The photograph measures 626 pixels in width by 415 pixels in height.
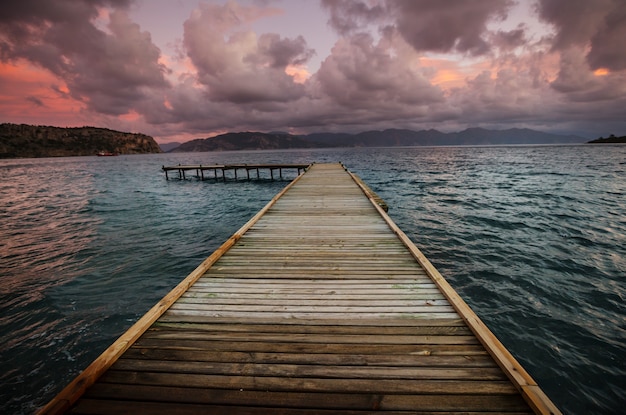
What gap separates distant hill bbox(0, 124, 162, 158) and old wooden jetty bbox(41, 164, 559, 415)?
20804 centimetres

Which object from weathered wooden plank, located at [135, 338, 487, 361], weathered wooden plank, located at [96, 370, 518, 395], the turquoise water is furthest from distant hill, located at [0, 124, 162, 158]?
weathered wooden plank, located at [96, 370, 518, 395]

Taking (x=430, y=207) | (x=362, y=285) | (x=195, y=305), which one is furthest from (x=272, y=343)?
(x=430, y=207)

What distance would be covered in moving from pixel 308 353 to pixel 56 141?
22411 cm

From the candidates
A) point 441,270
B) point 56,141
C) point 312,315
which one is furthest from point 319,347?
point 56,141

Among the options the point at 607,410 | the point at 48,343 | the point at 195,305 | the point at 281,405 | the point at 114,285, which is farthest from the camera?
the point at 114,285

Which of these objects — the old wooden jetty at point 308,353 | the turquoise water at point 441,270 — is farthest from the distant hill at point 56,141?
the old wooden jetty at point 308,353

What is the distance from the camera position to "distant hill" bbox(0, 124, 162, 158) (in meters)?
146

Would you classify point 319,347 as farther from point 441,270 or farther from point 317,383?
point 441,270

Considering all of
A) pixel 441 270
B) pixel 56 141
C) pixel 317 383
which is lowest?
pixel 441 270

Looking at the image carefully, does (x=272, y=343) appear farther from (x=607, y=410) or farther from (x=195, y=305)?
(x=607, y=410)

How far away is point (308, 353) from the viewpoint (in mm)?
2957

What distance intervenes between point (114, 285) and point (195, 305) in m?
6.17

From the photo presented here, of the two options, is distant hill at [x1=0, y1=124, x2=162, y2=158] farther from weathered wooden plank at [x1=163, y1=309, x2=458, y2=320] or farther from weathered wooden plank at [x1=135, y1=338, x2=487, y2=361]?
weathered wooden plank at [x1=135, y1=338, x2=487, y2=361]

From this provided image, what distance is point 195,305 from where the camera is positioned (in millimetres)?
3904
